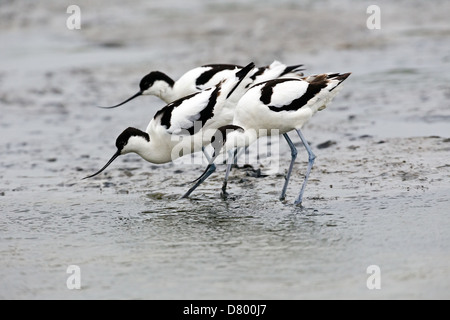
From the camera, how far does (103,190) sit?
21.3ft

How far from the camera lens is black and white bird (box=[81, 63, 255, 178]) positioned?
6332 millimetres

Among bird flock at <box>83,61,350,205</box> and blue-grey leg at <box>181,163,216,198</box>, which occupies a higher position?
bird flock at <box>83,61,350,205</box>

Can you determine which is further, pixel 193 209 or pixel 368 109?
pixel 368 109

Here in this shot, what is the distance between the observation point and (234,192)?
6250mm

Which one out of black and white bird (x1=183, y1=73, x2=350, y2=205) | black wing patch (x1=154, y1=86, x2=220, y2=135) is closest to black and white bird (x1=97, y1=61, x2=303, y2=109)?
black wing patch (x1=154, y1=86, x2=220, y2=135)

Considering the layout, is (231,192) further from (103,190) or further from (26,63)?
(26,63)

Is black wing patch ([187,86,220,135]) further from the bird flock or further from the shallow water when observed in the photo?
the shallow water

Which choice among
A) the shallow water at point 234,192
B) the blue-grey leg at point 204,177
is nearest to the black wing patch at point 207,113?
the blue-grey leg at point 204,177

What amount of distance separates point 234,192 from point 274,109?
2.29 feet

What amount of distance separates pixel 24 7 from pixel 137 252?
1269 centimetres

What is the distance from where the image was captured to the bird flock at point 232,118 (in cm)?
600

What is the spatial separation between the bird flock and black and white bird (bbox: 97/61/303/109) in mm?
203

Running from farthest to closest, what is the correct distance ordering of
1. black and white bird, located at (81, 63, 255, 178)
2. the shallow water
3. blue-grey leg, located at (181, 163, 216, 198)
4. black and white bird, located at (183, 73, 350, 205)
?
black and white bird, located at (81, 63, 255, 178), blue-grey leg, located at (181, 163, 216, 198), black and white bird, located at (183, 73, 350, 205), the shallow water
